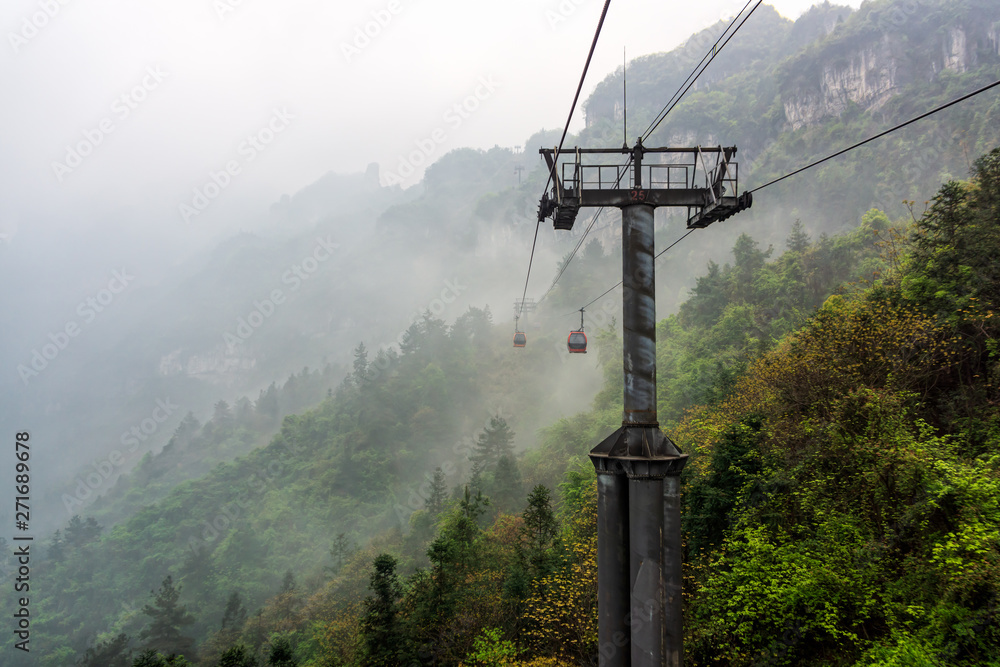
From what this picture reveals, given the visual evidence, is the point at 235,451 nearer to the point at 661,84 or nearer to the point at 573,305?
the point at 573,305

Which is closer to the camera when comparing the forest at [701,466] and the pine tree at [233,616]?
the forest at [701,466]

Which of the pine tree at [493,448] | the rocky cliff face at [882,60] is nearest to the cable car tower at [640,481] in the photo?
the pine tree at [493,448]

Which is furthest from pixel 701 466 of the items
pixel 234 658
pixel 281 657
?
pixel 234 658

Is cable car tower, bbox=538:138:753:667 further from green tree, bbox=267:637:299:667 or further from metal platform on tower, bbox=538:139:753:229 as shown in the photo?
green tree, bbox=267:637:299:667

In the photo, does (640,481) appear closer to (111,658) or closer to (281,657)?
(281,657)

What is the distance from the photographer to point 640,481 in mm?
8500

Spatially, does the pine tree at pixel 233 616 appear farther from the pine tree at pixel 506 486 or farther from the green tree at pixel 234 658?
the green tree at pixel 234 658

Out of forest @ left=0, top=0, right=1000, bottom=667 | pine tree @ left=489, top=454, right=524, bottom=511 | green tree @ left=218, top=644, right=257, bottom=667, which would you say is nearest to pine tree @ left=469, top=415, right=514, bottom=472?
forest @ left=0, top=0, right=1000, bottom=667

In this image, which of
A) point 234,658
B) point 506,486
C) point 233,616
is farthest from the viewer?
point 506,486

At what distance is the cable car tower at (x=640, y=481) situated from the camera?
8.16 meters

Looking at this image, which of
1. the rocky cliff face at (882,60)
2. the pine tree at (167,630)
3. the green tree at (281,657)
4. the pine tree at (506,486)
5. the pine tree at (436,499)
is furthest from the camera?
the rocky cliff face at (882,60)

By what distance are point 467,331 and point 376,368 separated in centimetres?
2025

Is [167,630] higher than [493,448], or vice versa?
[493,448]

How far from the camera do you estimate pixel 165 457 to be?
12650cm
